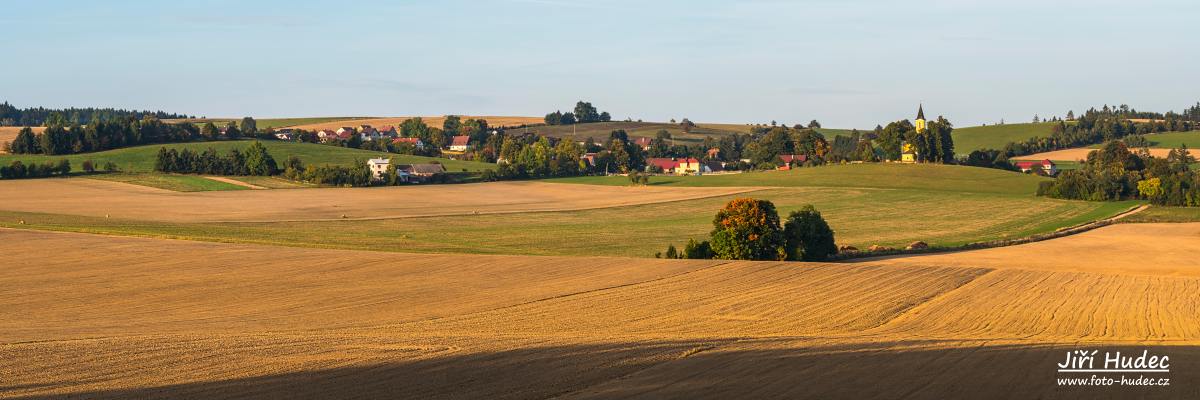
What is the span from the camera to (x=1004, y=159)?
154 metres

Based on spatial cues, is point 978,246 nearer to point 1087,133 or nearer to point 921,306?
point 921,306

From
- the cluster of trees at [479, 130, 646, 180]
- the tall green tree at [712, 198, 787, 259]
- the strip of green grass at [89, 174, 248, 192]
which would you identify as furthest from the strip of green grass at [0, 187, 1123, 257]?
the cluster of trees at [479, 130, 646, 180]

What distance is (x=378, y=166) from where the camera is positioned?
138 meters

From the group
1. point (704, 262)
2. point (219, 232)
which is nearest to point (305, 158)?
point (219, 232)

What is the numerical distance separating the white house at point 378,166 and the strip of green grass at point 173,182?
751 inches

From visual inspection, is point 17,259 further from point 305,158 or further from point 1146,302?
point 305,158

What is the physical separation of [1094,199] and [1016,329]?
256ft

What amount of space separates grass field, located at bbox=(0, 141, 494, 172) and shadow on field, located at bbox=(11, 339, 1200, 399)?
366 ft

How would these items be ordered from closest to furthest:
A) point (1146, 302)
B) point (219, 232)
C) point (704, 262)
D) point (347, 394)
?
point (347, 394) → point (1146, 302) → point (704, 262) → point (219, 232)

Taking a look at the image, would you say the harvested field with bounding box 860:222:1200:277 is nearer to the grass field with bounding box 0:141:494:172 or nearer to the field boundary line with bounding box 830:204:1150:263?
the field boundary line with bounding box 830:204:1150:263

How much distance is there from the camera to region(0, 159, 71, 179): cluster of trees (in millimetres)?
114875

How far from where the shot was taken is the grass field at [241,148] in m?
128

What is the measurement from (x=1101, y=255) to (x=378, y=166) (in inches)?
3640

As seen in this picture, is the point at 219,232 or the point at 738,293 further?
the point at 219,232
